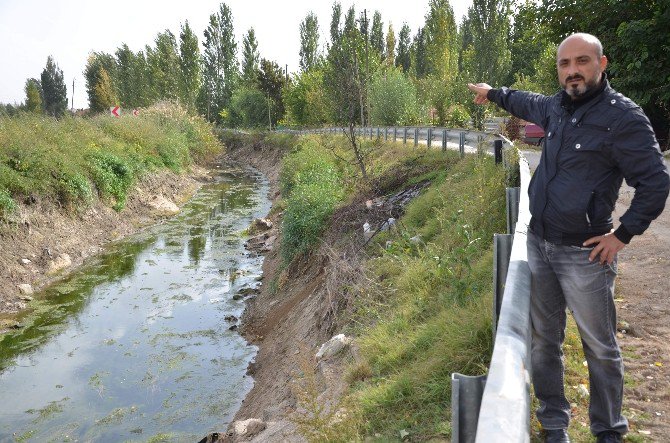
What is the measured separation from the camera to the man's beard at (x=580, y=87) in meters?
2.66

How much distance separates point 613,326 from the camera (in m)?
2.79

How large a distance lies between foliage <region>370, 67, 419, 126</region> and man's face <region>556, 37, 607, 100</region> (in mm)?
25911

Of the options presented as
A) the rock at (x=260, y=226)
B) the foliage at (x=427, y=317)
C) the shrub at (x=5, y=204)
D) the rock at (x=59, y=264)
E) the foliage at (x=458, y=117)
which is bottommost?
the rock at (x=59, y=264)

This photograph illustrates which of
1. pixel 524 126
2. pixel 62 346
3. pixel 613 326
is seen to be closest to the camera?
pixel 613 326

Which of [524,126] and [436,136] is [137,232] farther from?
[524,126]

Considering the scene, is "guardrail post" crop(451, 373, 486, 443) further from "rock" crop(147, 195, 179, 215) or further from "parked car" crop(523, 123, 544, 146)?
"rock" crop(147, 195, 179, 215)

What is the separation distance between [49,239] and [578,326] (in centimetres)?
1552

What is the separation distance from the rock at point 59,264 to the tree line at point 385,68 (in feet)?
30.0

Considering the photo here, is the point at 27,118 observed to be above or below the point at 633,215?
Result: above

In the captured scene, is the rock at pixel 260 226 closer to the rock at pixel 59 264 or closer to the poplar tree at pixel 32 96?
the rock at pixel 59 264

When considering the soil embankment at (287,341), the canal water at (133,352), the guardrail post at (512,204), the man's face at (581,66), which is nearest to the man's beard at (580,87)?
the man's face at (581,66)

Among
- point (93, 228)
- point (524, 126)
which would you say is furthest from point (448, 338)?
point (524, 126)

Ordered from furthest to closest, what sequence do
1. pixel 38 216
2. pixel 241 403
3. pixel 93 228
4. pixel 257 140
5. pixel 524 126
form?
pixel 257 140, pixel 524 126, pixel 93 228, pixel 38 216, pixel 241 403

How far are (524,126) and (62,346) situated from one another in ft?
58.8
